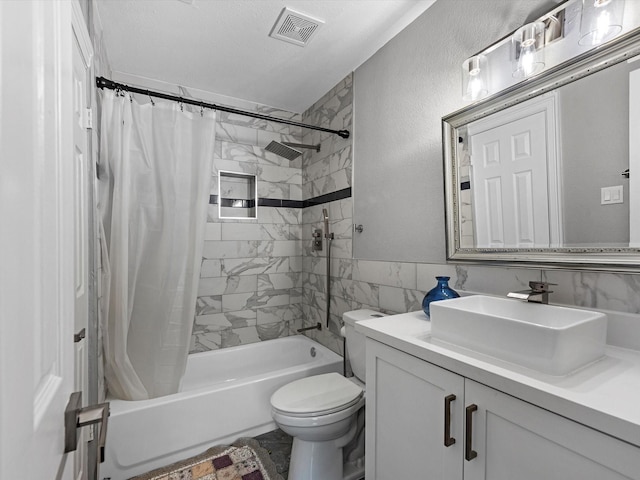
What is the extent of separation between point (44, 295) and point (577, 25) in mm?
1695

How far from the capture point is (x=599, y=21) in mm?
1034

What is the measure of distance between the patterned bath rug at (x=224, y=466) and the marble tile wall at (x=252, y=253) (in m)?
0.93

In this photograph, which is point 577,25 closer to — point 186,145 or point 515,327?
point 515,327

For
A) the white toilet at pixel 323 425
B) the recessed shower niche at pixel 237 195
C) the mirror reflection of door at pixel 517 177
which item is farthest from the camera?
the recessed shower niche at pixel 237 195

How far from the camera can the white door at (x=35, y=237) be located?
32cm

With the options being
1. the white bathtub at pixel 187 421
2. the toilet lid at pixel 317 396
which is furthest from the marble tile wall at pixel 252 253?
the toilet lid at pixel 317 396

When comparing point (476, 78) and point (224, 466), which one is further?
point (224, 466)

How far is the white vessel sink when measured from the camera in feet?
2.52

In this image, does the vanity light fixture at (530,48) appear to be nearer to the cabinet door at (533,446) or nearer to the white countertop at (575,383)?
the white countertop at (575,383)

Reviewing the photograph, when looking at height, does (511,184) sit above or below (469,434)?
above

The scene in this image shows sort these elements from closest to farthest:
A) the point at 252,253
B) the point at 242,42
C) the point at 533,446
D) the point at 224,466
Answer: the point at 533,446, the point at 224,466, the point at 242,42, the point at 252,253

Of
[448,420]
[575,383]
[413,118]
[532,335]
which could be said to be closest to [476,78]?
[413,118]

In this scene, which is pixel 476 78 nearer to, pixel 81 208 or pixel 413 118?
pixel 413 118

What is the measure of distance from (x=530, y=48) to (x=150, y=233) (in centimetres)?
209
